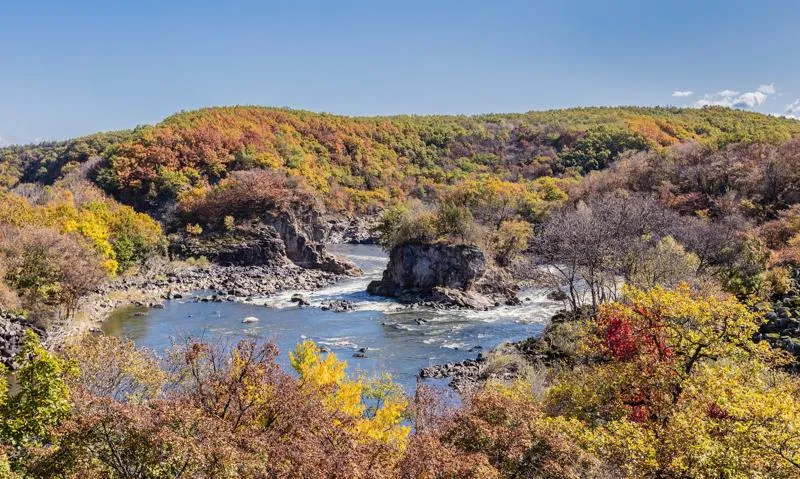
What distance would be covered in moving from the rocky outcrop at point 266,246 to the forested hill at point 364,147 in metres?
15.4

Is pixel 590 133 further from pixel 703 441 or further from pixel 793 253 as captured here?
pixel 703 441

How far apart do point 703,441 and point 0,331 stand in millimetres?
33982

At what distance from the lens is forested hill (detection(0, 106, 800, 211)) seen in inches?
3361

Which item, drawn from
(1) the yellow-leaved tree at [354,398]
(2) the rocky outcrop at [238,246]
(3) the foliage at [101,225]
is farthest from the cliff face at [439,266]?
(1) the yellow-leaved tree at [354,398]

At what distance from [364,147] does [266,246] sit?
199ft

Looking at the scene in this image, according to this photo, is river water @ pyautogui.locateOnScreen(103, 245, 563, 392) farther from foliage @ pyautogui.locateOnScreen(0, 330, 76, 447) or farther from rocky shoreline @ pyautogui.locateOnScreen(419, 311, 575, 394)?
foliage @ pyautogui.locateOnScreen(0, 330, 76, 447)

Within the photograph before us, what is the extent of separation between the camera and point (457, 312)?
1871 inches

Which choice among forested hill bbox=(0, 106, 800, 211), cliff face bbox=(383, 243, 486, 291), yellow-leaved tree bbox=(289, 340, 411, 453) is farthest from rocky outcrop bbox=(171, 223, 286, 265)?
yellow-leaved tree bbox=(289, 340, 411, 453)

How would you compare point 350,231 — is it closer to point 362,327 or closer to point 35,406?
point 362,327

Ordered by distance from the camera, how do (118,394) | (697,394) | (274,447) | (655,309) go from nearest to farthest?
(274,447)
(697,394)
(655,309)
(118,394)

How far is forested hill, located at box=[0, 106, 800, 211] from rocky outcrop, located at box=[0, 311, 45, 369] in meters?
47.0

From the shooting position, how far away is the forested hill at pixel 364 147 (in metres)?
85.4

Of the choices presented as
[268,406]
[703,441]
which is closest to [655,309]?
[703,441]

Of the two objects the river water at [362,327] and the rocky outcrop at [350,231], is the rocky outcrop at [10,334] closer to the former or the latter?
the river water at [362,327]
